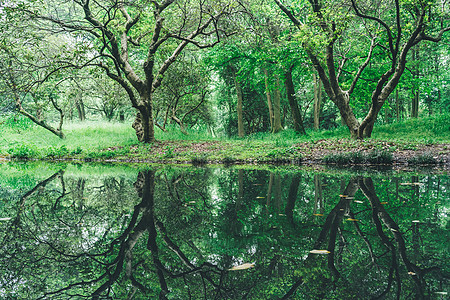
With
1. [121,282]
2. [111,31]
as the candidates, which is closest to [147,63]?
[111,31]

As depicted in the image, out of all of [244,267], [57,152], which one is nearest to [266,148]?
[57,152]

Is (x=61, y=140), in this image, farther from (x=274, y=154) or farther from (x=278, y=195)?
(x=278, y=195)

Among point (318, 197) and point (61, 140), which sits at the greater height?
point (61, 140)

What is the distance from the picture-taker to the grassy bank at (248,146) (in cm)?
1011

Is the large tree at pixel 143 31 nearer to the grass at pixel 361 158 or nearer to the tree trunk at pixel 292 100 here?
the tree trunk at pixel 292 100

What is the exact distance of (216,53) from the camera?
18.1m

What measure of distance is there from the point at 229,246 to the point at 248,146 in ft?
35.2

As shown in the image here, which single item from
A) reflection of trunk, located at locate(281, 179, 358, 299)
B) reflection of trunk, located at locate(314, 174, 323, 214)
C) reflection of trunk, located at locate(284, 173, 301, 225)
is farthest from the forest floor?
reflection of trunk, located at locate(281, 179, 358, 299)

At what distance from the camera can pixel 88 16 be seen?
40.6 ft

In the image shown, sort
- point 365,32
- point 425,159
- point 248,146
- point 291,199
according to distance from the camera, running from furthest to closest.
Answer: point 248,146 → point 365,32 → point 425,159 → point 291,199

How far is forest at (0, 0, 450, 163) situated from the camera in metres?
11.0

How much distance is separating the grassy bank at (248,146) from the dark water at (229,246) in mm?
5713

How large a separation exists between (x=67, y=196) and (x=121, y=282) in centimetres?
356

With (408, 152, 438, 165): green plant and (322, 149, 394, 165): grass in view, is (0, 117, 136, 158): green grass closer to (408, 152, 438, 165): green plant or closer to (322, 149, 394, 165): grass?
(322, 149, 394, 165): grass
